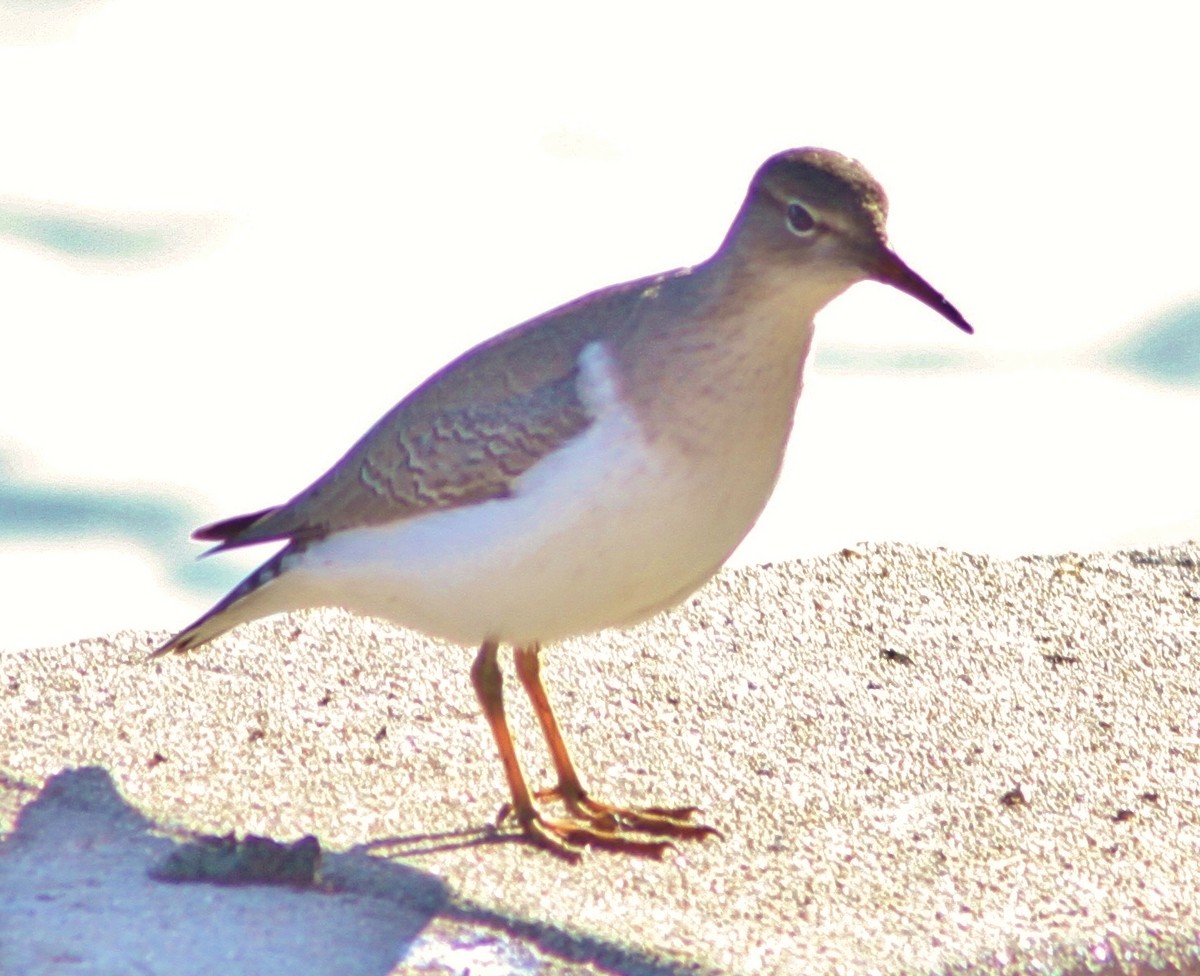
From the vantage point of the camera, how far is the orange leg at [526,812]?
4.68 metres

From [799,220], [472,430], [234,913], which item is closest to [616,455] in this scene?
[472,430]

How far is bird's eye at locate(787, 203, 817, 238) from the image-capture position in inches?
187

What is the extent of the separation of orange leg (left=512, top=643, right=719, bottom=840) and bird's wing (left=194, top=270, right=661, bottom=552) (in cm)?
47

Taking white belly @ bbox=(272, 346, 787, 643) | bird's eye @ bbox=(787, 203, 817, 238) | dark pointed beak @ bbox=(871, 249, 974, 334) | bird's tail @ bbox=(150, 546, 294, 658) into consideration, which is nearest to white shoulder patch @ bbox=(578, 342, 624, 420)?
white belly @ bbox=(272, 346, 787, 643)

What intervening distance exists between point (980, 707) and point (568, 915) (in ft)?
5.30

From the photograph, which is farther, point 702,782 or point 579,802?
point 702,782

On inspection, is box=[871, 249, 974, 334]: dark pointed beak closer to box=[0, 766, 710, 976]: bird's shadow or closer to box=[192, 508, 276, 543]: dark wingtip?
box=[0, 766, 710, 976]: bird's shadow

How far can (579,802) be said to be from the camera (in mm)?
4953

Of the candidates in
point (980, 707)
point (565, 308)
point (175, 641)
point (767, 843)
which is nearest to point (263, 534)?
point (175, 641)

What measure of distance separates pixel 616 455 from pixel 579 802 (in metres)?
0.87

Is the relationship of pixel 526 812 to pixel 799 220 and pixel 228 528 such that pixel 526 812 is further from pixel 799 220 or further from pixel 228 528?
pixel 799 220

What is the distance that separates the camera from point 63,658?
5547mm

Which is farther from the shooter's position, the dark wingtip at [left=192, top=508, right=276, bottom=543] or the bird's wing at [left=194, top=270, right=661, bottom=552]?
the dark wingtip at [left=192, top=508, right=276, bottom=543]

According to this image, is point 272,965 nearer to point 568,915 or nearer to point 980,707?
point 568,915
